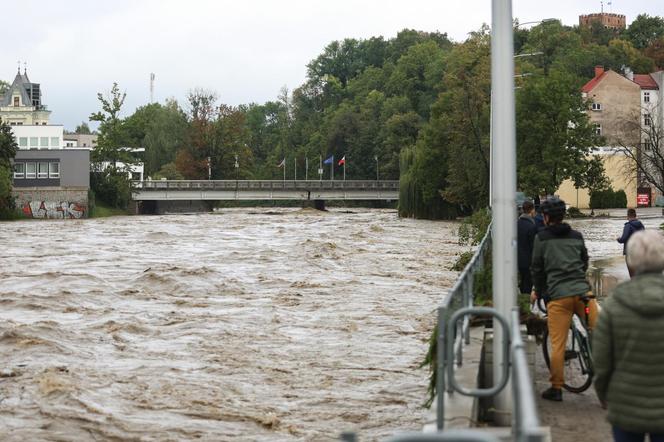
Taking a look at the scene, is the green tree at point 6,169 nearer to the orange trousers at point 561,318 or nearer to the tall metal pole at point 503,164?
the orange trousers at point 561,318

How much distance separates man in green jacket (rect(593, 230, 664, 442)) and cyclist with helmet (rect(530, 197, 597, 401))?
500 cm

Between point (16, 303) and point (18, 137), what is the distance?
11677 centimetres

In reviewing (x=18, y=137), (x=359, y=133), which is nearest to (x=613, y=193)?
(x=359, y=133)

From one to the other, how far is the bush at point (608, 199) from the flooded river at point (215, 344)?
54.0 meters

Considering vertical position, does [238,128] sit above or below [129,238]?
above

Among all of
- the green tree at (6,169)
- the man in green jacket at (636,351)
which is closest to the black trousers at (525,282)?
the man in green jacket at (636,351)

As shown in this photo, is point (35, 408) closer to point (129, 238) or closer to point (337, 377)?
point (337, 377)

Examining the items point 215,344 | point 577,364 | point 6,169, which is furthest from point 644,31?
point 577,364

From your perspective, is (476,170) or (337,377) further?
(476,170)

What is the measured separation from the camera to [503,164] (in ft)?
32.2

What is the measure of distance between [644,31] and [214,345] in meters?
152

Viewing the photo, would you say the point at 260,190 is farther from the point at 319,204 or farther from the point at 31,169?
the point at 31,169

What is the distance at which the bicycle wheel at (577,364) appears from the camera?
11547mm

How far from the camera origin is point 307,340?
20.9 metres
